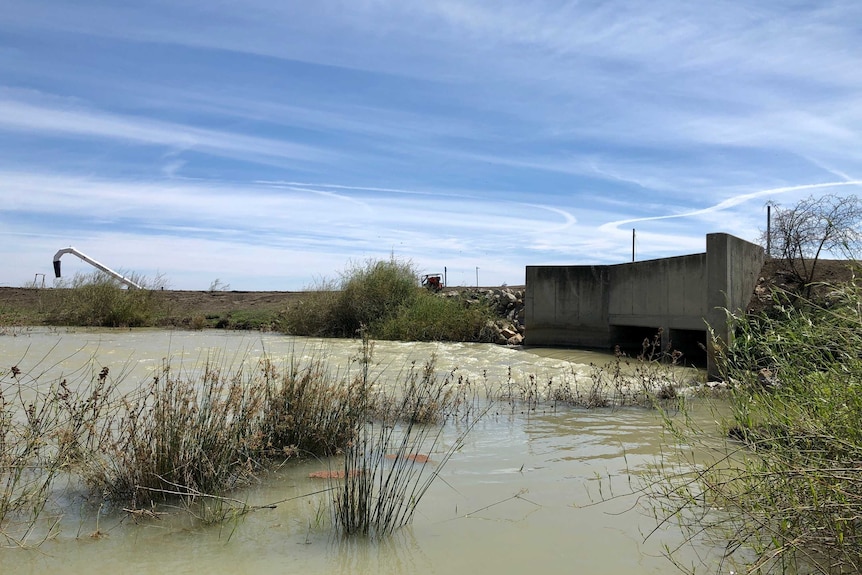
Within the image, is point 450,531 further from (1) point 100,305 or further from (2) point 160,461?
(1) point 100,305

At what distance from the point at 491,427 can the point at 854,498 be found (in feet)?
17.4

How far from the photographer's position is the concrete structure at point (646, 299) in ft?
42.2

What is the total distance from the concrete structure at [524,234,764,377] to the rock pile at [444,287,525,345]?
1168 millimetres

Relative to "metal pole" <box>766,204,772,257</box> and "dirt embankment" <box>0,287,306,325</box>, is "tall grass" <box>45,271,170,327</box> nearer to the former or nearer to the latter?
"dirt embankment" <box>0,287,306,325</box>

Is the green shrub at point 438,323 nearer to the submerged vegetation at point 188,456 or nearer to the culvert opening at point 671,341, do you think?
the culvert opening at point 671,341

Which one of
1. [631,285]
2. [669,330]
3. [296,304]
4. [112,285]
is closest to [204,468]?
[669,330]

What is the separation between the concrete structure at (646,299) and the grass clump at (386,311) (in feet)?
9.12

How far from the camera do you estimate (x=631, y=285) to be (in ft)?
55.0

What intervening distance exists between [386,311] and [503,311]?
3.95m

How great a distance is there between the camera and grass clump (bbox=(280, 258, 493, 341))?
21109 millimetres

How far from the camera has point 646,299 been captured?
636 inches

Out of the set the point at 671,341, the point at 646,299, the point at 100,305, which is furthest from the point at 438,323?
the point at 100,305

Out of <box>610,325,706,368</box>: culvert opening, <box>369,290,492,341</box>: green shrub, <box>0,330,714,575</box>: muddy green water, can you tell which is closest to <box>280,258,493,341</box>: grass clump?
<box>369,290,492,341</box>: green shrub

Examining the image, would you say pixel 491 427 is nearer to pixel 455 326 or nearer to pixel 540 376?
pixel 540 376
